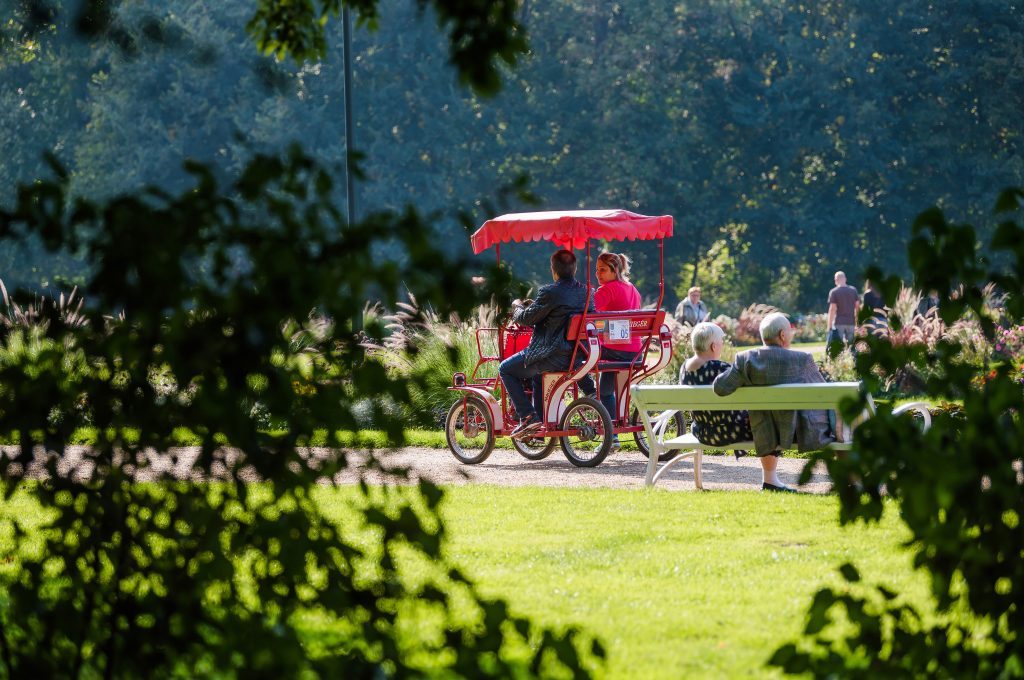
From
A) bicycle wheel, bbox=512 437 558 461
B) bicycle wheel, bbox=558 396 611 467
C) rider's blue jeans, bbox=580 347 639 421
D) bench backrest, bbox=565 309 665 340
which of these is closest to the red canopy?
bench backrest, bbox=565 309 665 340

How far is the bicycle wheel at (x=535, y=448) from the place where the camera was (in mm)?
12117

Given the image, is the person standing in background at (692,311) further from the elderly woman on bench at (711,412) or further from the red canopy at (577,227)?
the elderly woman on bench at (711,412)

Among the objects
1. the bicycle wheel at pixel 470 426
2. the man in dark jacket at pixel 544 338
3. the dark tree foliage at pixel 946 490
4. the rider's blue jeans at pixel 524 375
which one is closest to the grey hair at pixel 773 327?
the man in dark jacket at pixel 544 338

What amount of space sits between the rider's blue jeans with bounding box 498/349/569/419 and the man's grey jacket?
8.02 feet

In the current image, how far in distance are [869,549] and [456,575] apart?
14.5 ft

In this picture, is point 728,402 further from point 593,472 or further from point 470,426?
point 470,426

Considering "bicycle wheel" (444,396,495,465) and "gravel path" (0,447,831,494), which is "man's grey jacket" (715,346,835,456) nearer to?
"gravel path" (0,447,831,494)

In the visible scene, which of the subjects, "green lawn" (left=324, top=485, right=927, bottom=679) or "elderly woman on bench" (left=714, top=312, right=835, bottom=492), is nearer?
"green lawn" (left=324, top=485, right=927, bottom=679)

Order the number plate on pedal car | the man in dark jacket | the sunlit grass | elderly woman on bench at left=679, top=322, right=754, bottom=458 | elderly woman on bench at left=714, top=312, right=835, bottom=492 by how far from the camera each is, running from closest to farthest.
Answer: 1. the sunlit grass
2. elderly woman on bench at left=714, top=312, right=835, bottom=492
3. elderly woman on bench at left=679, top=322, right=754, bottom=458
4. the man in dark jacket
5. the number plate on pedal car

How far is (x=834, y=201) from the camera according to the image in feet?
177

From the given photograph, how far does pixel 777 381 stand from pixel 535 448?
332 cm

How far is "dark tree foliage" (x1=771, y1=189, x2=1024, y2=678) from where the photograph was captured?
2859 mm

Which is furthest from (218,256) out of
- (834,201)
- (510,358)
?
(834,201)

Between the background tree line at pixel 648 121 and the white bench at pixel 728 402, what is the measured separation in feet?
135
